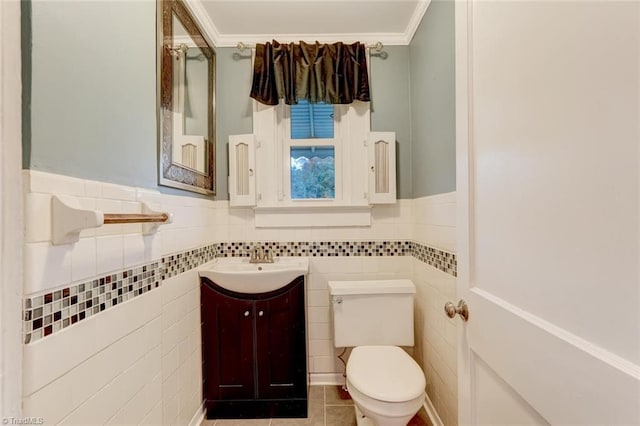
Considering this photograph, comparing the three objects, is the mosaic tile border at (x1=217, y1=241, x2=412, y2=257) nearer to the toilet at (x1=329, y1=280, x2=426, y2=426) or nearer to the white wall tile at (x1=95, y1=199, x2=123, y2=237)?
the toilet at (x1=329, y1=280, x2=426, y2=426)

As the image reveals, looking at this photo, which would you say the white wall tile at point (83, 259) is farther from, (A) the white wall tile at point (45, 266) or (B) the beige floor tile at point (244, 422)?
(B) the beige floor tile at point (244, 422)

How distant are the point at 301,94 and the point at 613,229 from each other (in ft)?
5.76

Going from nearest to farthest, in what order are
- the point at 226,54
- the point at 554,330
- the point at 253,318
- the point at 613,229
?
the point at 613,229 < the point at 554,330 < the point at 253,318 < the point at 226,54

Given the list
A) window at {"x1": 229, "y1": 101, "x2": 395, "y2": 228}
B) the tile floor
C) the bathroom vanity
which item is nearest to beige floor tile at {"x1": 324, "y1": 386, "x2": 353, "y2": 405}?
the tile floor

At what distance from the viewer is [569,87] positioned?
0.51 meters

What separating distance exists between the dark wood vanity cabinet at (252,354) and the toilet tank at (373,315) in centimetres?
26

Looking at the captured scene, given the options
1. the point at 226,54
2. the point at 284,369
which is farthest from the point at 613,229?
the point at 226,54

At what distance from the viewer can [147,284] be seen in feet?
→ 3.63

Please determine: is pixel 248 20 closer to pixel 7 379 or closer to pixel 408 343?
pixel 7 379

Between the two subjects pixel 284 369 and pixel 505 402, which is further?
pixel 284 369

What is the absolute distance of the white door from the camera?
423 millimetres

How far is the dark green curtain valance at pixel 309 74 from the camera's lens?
1875mm

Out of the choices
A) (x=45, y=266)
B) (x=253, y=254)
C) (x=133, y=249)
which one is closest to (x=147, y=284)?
(x=133, y=249)

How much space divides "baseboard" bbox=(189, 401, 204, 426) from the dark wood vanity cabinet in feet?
0.12
